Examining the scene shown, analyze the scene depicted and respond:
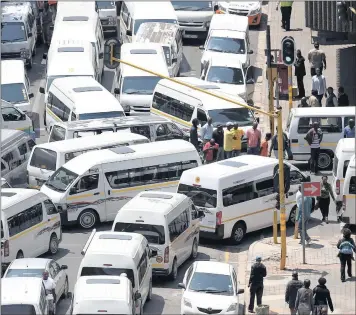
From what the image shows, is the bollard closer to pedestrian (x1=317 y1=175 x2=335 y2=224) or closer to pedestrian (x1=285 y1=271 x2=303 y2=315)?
pedestrian (x1=285 y1=271 x2=303 y2=315)

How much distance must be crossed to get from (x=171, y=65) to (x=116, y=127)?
885 cm

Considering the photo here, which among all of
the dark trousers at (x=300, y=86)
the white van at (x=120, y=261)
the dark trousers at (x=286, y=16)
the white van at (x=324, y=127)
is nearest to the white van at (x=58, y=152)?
the white van at (x=324, y=127)

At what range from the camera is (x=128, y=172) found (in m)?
42.1

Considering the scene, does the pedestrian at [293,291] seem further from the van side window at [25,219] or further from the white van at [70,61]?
the white van at [70,61]

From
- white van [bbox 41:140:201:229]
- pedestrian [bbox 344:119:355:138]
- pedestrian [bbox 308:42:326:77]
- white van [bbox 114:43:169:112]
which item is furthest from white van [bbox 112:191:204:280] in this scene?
pedestrian [bbox 308:42:326:77]

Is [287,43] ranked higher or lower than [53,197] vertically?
higher

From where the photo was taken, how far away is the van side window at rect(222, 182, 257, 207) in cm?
4000

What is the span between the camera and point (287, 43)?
41.5 m

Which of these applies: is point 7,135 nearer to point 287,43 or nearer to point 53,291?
point 287,43

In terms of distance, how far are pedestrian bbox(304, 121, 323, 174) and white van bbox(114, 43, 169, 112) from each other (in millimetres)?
7434

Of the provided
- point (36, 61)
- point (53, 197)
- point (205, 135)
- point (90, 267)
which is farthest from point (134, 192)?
point (36, 61)

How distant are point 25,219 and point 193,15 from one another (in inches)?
917

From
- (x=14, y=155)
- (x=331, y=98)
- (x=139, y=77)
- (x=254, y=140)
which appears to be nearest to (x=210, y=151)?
(x=254, y=140)

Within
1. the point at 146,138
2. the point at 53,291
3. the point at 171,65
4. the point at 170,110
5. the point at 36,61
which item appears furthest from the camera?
the point at 36,61
